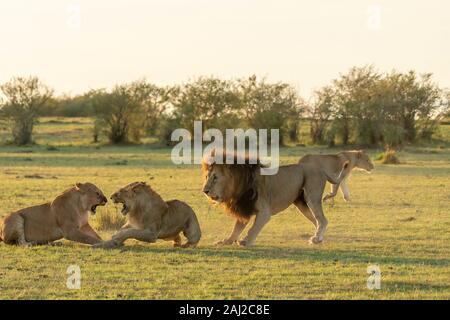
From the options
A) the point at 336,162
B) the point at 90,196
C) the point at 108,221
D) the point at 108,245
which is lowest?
the point at 108,221

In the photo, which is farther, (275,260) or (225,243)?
(225,243)

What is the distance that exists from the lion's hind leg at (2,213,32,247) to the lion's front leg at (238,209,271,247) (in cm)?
313

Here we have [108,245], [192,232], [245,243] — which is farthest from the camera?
[245,243]

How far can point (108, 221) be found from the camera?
15.7m

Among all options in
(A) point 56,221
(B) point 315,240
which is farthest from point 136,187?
(B) point 315,240

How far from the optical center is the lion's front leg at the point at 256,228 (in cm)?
1286

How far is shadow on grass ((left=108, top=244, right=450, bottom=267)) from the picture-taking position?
1147 cm

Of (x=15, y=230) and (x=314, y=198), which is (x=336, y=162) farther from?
(x=15, y=230)

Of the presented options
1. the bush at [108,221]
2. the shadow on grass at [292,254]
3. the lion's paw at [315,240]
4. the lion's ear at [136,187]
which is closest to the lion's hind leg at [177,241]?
the shadow on grass at [292,254]

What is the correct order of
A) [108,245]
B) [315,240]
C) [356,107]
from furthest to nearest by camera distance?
[356,107], [315,240], [108,245]

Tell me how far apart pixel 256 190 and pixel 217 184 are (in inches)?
28.8

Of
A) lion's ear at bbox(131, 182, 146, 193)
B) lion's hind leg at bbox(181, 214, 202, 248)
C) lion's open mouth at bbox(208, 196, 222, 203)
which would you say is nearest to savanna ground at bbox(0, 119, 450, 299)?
lion's hind leg at bbox(181, 214, 202, 248)

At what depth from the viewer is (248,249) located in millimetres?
12555
